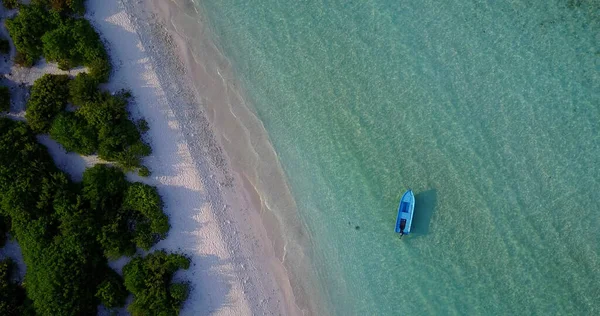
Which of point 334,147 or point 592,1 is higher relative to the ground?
point 592,1

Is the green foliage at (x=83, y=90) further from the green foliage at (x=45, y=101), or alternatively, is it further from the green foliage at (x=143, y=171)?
the green foliage at (x=143, y=171)

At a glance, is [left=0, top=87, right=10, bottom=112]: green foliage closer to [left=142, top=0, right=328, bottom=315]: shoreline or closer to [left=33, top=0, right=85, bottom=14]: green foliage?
[left=33, top=0, right=85, bottom=14]: green foliage

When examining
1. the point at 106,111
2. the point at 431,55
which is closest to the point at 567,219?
the point at 431,55

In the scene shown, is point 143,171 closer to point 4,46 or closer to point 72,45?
point 72,45

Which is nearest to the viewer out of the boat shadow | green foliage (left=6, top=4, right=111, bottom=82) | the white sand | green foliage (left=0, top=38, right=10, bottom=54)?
green foliage (left=6, top=4, right=111, bottom=82)

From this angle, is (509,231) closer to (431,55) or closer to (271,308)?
(431,55)

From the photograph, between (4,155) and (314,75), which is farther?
(314,75)

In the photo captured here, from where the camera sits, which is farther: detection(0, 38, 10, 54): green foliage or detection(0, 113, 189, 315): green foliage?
detection(0, 38, 10, 54): green foliage

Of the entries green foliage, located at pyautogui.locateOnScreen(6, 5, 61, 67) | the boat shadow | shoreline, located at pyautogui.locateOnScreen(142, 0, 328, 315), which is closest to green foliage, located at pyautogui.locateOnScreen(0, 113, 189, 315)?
green foliage, located at pyautogui.locateOnScreen(6, 5, 61, 67)
